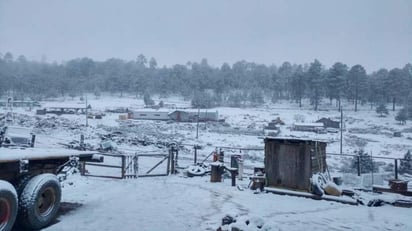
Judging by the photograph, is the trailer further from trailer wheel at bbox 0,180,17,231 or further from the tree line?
the tree line

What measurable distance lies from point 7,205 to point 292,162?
371 inches

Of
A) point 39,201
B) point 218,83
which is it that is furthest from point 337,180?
point 218,83

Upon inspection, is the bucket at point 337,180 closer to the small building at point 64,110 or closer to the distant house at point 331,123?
the distant house at point 331,123

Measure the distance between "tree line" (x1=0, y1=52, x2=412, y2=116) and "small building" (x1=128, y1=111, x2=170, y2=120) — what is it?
18474 millimetres

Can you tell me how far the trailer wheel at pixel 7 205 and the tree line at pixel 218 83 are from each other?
85.4 m

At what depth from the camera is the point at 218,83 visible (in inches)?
5861

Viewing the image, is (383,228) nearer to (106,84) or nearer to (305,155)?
(305,155)

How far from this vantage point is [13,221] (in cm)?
750

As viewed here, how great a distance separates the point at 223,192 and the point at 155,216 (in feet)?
13.5

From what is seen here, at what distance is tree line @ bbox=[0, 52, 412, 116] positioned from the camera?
351ft

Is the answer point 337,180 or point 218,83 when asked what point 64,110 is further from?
point 337,180

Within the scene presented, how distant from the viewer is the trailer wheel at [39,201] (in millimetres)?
7984

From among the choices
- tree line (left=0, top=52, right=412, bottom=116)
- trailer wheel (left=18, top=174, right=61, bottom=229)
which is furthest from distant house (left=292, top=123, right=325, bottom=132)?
trailer wheel (left=18, top=174, right=61, bottom=229)

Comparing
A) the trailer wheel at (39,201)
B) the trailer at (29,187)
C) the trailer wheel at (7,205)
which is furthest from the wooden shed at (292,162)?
the trailer wheel at (7,205)
